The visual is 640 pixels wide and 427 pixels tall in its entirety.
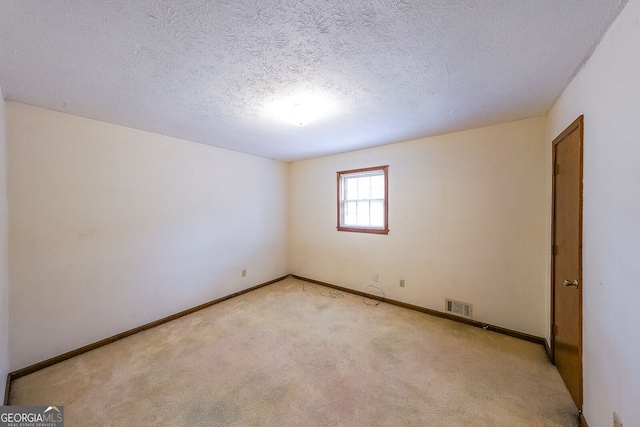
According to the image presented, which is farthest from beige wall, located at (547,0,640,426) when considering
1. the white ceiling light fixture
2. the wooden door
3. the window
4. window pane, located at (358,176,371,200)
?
window pane, located at (358,176,371,200)

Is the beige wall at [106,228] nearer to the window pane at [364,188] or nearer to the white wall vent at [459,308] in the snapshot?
the window pane at [364,188]

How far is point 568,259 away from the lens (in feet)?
6.03

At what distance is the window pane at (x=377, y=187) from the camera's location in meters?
3.63

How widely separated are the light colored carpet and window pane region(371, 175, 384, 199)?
1794 millimetres

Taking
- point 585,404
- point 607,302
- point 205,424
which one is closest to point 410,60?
point 607,302

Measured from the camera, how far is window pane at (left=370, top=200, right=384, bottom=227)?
11.9 feet

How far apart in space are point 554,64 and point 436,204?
1.76 metres

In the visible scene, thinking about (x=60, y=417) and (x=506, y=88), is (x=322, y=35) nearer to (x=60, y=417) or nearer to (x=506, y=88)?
(x=506, y=88)

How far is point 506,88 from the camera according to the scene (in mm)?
1830

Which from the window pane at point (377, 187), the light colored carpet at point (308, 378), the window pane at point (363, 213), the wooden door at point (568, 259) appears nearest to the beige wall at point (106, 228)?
the light colored carpet at point (308, 378)

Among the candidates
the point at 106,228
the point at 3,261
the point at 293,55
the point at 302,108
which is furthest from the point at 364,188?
the point at 3,261

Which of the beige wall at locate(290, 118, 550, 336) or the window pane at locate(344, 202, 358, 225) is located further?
the window pane at locate(344, 202, 358, 225)

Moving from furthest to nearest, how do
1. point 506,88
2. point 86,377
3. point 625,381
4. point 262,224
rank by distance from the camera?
point 262,224
point 86,377
point 506,88
point 625,381

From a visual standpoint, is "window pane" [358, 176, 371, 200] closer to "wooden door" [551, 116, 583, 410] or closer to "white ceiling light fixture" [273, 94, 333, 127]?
"white ceiling light fixture" [273, 94, 333, 127]
